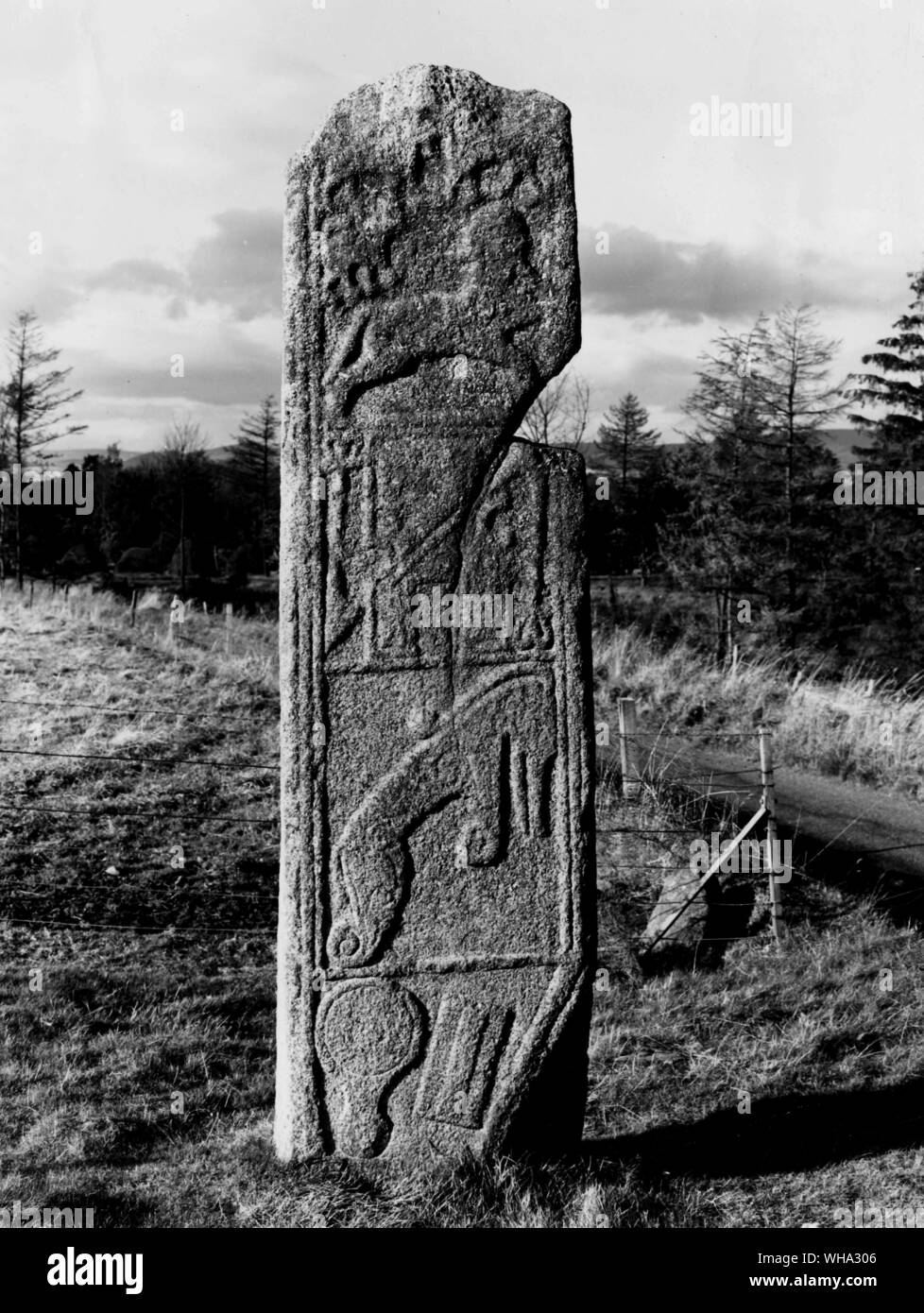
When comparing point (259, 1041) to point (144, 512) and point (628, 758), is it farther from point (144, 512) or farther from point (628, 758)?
point (144, 512)

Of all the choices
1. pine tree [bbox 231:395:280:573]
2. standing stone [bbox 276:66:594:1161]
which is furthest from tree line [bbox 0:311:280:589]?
standing stone [bbox 276:66:594:1161]

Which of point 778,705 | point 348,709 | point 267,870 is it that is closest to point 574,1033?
point 348,709

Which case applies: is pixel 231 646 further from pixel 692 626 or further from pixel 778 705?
pixel 692 626

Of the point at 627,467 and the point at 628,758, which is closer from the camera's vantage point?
the point at 628,758

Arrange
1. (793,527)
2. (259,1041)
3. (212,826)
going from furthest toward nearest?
(793,527), (212,826), (259,1041)

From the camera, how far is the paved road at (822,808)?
868 centimetres

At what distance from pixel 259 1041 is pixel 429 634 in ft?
8.53

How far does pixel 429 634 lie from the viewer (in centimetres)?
422

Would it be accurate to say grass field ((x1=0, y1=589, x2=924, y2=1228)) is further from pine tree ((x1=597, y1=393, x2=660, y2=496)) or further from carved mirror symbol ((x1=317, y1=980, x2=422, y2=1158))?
pine tree ((x1=597, y1=393, x2=660, y2=496))

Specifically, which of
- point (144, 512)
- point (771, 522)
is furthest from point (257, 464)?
point (771, 522)

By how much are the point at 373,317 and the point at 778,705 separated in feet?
31.3

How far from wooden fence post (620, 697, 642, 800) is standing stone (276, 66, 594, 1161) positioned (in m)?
4.40

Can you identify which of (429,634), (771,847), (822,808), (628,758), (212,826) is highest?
(429,634)

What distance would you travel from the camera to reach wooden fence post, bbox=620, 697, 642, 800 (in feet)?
28.4
